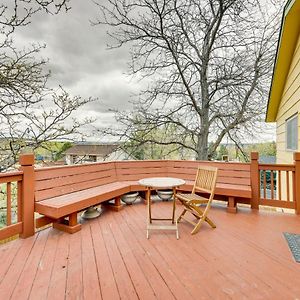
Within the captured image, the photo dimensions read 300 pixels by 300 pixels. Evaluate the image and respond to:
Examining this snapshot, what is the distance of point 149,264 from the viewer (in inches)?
90.0

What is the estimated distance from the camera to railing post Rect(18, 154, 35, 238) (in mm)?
2990

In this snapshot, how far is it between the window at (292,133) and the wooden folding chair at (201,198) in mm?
2511

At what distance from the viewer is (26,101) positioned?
4219 millimetres

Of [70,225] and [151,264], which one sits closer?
[151,264]

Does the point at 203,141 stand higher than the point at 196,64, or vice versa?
the point at 196,64

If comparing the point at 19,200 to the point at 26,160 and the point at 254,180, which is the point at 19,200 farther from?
the point at 254,180

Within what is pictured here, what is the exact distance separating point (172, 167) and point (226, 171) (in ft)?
4.16

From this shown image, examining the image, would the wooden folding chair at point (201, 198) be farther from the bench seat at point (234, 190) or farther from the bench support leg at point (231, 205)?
the bench support leg at point (231, 205)

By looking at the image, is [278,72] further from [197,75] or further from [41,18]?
[41,18]

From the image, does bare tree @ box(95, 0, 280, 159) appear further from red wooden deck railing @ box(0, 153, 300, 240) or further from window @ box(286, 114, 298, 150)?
red wooden deck railing @ box(0, 153, 300, 240)

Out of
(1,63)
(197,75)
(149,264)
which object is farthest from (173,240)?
(197,75)

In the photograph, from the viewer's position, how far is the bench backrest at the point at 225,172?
4.29 meters

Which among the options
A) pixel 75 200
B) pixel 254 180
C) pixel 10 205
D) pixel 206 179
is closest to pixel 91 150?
pixel 75 200

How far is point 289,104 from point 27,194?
5.78 meters
